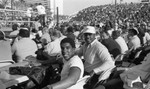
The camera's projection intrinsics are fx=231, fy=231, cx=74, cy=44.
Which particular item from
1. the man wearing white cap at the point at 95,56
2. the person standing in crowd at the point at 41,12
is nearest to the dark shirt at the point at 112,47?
the man wearing white cap at the point at 95,56

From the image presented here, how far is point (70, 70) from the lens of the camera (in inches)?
104

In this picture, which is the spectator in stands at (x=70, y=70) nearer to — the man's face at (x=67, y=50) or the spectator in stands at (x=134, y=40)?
the man's face at (x=67, y=50)

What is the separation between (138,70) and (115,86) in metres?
0.44

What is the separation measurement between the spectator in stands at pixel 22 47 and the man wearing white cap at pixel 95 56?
1.63 meters

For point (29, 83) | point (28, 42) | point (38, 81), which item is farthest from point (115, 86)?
point (28, 42)

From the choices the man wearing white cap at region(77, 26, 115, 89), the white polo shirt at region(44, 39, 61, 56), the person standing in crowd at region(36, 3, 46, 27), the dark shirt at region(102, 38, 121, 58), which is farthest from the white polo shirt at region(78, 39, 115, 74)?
the person standing in crowd at region(36, 3, 46, 27)

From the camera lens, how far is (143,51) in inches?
193

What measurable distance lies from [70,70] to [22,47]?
8.65ft

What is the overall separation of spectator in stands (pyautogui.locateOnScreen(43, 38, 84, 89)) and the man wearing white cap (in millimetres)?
421

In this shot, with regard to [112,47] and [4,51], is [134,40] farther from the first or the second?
[4,51]

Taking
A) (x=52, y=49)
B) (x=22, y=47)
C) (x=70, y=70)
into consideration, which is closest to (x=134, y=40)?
(x=52, y=49)

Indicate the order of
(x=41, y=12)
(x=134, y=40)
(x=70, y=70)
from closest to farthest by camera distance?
(x=70, y=70), (x=134, y=40), (x=41, y=12)

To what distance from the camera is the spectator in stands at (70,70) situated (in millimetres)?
2438

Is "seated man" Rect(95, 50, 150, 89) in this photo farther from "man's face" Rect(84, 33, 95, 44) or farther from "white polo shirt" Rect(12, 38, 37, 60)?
"white polo shirt" Rect(12, 38, 37, 60)
